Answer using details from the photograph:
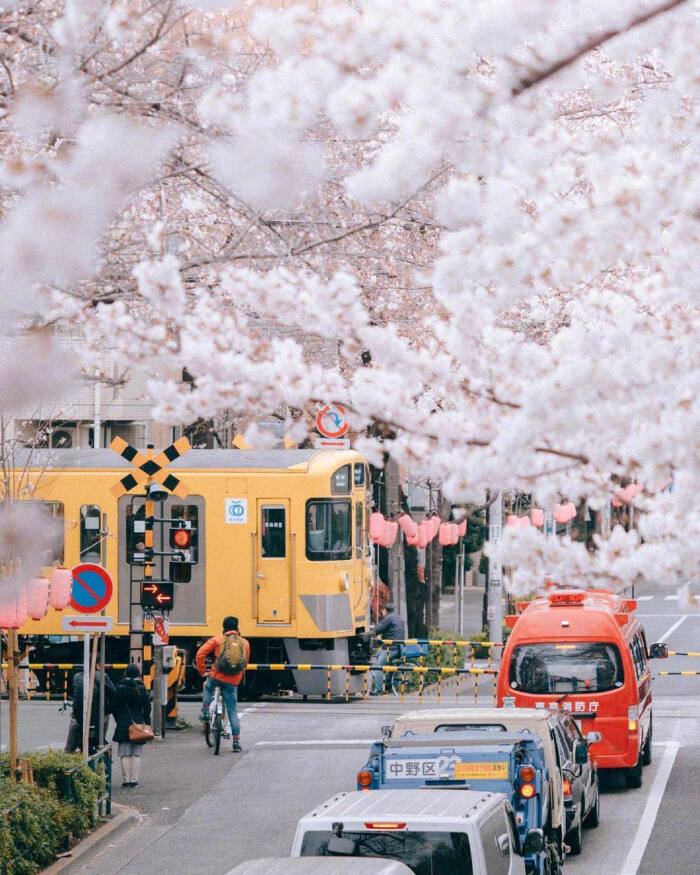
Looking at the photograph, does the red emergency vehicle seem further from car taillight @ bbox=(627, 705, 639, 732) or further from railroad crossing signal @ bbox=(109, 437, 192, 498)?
railroad crossing signal @ bbox=(109, 437, 192, 498)

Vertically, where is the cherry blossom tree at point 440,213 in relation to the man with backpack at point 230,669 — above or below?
above

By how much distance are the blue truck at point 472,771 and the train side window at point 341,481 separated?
13902mm

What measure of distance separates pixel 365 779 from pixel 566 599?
21.3 feet

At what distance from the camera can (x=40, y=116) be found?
24.5 ft

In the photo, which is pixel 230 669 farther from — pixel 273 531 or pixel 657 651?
pixel 273 531

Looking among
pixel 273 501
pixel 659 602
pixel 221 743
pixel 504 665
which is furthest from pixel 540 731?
pixel 659 602

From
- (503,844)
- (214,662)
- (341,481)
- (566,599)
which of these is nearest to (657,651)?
(566,599)

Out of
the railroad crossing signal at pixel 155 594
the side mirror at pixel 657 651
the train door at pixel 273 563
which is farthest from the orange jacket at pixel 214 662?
the side mirror at pixel 657 651

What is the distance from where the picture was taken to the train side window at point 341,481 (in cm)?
2631

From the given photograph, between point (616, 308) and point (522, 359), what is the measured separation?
0.65 meters

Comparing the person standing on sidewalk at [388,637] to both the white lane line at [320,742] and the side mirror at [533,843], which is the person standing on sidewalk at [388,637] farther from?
the side mirror at [533,843]

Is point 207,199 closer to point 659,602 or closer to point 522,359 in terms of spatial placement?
point 522,359

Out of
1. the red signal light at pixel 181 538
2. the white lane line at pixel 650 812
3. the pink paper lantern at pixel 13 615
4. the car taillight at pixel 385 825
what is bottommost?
the white lane line at pixel 650 812

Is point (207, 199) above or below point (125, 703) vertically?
above
